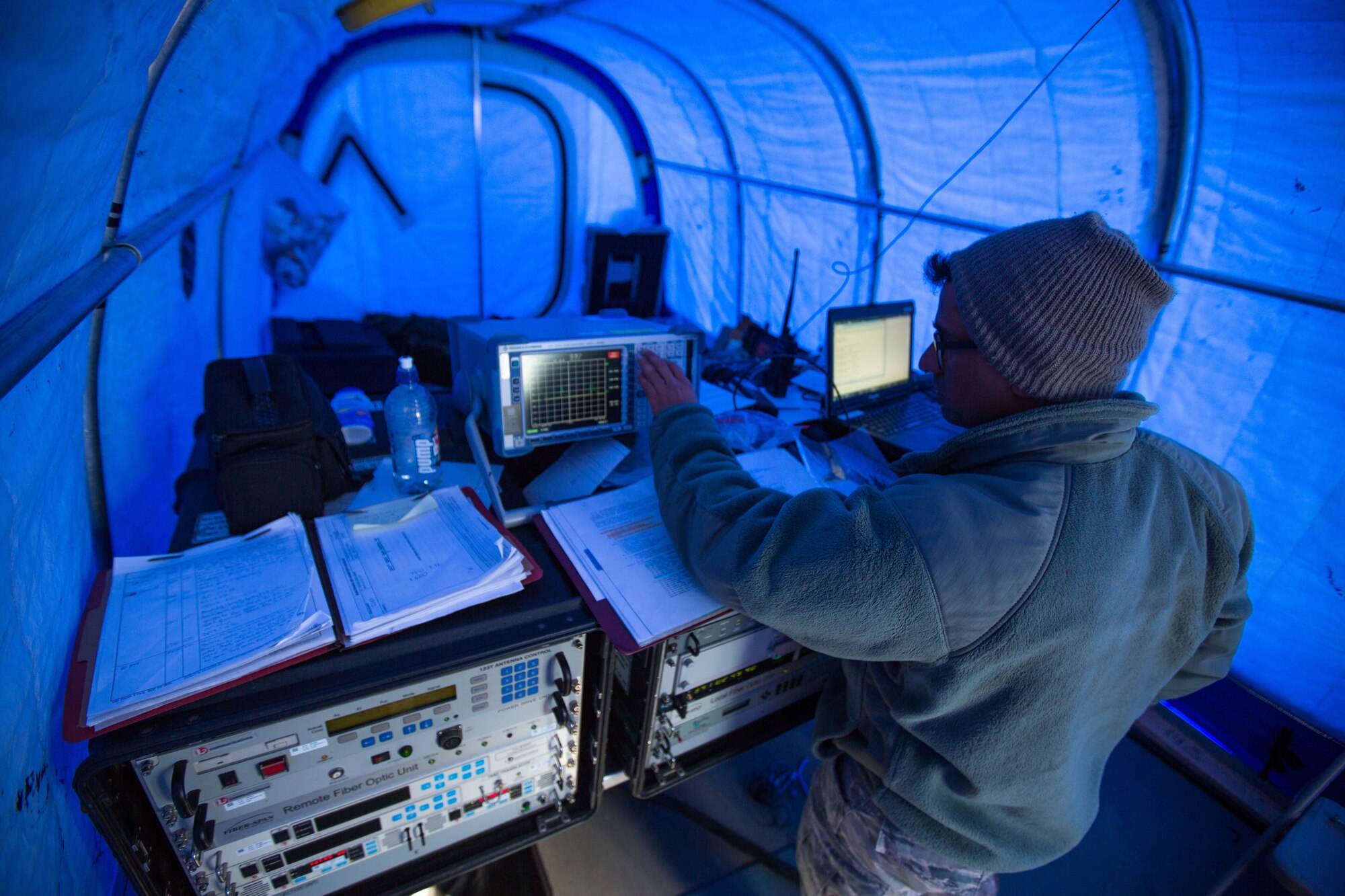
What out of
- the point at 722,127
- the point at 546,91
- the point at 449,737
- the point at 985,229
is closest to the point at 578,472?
the point at 449,737

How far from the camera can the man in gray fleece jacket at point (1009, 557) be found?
705mm

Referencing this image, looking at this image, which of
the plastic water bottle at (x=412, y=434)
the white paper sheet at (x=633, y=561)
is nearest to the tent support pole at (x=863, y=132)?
the white paper sheet at (x=633, y=561)

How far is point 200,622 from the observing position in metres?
0.82

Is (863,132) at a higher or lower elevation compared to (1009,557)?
higher

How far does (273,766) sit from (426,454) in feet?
1.97

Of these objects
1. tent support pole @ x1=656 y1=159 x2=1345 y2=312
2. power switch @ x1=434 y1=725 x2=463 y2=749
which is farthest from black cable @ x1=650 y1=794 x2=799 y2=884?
tent support pole @ x1=656 y1=159 x2=1345 y2=312

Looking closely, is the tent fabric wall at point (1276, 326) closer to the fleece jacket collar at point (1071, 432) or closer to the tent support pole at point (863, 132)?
the tent support pole at point (863, 132)

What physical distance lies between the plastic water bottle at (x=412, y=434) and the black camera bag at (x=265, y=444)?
140 mm

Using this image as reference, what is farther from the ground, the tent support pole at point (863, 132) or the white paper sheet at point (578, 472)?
the tent support pole at point (863, 132)

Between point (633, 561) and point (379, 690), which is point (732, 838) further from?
point (379, 690)

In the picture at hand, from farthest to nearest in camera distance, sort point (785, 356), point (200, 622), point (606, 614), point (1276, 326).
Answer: point (785, 356) → point (1276, 326) → point (606, 614) → point (200, 622)

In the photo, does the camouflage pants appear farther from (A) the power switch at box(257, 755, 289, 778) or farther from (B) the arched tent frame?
(B) the arched tent frame

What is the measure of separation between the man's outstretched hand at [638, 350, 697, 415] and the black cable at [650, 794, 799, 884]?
1.24 meters

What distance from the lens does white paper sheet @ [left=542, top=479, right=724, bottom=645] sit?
3.14 feet
